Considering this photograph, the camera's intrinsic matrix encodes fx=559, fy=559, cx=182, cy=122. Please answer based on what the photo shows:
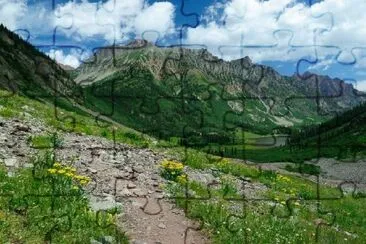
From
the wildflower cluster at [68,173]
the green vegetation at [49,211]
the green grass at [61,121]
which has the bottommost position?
the green vegetation at [49,211]

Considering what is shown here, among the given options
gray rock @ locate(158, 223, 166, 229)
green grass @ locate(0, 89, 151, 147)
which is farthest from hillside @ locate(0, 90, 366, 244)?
green grass @ locate(0, 89, 151, 147)

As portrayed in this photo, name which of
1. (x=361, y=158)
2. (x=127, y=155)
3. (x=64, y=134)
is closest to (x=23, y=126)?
(x=64, y=134)

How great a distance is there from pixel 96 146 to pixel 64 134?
2182 millimetres

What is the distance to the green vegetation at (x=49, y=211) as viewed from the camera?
12719 mm

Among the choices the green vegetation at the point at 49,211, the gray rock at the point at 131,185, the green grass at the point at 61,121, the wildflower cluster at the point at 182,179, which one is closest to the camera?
the green vegetation at the point at 49,211

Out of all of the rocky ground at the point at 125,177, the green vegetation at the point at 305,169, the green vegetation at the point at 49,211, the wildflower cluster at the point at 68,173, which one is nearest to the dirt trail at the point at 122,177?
Result: the rocky ground at the point at 125,177

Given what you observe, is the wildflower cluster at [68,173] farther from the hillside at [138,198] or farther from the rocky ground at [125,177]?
the rocky ground at [125,177]

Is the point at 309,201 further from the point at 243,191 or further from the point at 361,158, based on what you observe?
the point at 361,158

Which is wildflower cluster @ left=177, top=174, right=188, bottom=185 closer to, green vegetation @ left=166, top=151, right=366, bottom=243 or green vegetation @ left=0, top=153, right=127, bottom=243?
green vegetation @ left=166, top=151, right=366, bottom=243

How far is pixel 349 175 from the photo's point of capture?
156m

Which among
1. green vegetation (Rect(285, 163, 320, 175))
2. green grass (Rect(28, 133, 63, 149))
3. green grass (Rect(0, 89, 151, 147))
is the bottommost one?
green vegetation (Rect(285, 163, 320, 175))

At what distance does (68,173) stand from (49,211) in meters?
2.37

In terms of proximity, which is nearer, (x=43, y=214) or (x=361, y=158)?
(x=43, y=214)

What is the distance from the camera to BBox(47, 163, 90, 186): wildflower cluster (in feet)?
52.7
